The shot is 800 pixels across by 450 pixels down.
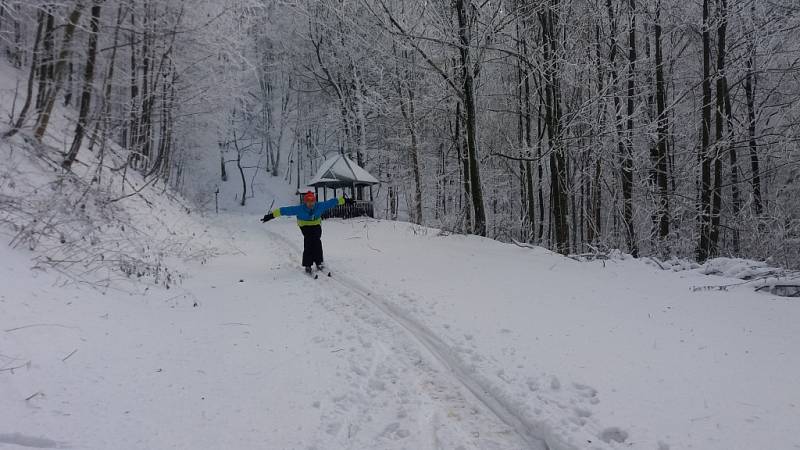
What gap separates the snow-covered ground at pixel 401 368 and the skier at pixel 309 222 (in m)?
2.46

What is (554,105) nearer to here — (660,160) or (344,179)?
(660,160)

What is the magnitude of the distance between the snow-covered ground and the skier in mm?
2457

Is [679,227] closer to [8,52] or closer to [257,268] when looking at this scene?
[257,268]

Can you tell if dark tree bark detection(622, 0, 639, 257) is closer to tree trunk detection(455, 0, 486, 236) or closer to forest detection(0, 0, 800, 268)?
forest detection(0, 0, 800, 268)

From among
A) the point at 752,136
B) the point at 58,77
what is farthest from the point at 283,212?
the point at 752,136

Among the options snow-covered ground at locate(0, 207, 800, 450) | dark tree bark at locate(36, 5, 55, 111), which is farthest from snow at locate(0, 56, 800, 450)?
dark tree bark at locate(36, 5, 55, 111)

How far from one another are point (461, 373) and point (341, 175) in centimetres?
2085

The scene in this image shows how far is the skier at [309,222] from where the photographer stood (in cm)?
959

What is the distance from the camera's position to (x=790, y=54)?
462 inches

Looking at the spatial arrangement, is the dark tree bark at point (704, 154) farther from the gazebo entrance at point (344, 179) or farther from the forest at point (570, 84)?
the gazebo entrance at point (344, 179)

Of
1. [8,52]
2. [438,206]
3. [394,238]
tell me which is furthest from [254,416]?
[438,206]

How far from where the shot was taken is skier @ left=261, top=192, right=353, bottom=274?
9586 mm

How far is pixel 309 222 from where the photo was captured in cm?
994

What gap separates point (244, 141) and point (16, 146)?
4341 cm
